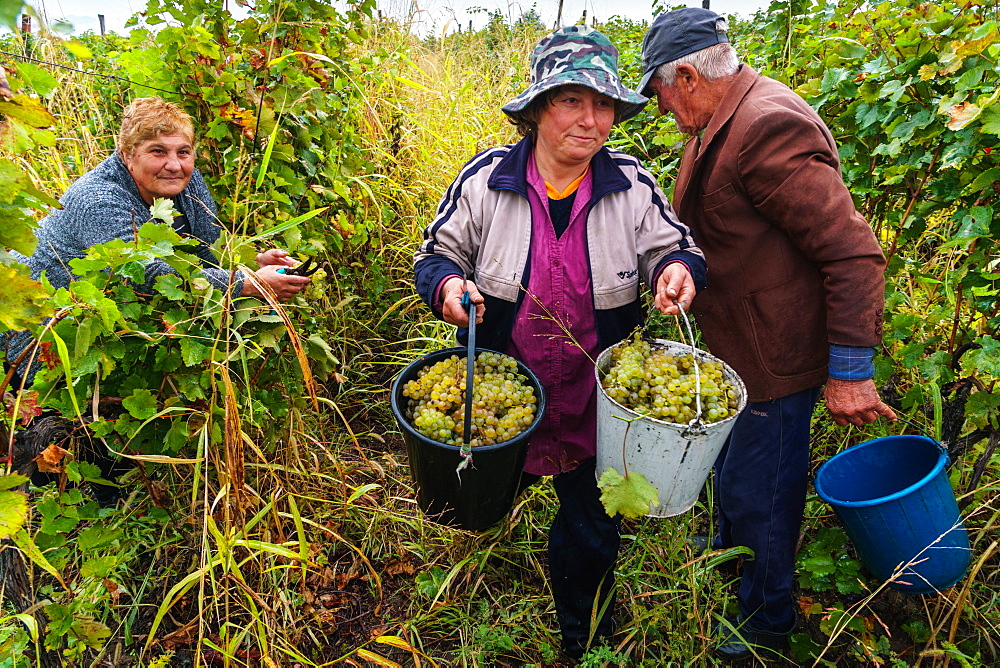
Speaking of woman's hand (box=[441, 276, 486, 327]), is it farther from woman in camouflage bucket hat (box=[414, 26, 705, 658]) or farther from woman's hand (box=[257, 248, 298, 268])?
woman's hand (box=[257, 248, 298, 268])

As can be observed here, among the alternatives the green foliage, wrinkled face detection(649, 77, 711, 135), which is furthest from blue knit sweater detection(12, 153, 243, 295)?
the green foliage

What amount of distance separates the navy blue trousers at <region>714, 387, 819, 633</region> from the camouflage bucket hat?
3.45ft

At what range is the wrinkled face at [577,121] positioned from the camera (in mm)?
1694

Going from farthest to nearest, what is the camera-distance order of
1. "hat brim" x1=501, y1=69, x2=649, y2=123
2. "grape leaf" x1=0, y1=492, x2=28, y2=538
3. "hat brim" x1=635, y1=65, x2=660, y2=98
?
"hat brim" x1=635, y1=65, x2=660, y2=98 → "hat brim" x1=501, y1=69, x2=649, y2=123 → "grape leaf" x1=0, y1=492, x2=28, y2=538

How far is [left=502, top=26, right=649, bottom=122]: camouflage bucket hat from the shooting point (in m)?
1.65

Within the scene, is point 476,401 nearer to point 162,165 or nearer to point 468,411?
point 468,411

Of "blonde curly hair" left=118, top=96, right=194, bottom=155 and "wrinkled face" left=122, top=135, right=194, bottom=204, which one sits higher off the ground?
"blonde curly hair" left=118, top=96, right=194, bottom=155

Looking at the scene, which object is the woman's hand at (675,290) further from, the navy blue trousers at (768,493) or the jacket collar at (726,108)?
the navy blue trousers at (768,493)

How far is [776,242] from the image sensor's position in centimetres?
177

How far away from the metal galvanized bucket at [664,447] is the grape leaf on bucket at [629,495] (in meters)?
0.04

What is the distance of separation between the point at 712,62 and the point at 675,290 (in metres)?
0.74

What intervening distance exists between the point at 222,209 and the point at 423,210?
1.53 meters

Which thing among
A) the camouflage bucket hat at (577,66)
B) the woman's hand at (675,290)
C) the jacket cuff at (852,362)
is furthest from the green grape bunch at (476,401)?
the jacket cuff at (852,362)

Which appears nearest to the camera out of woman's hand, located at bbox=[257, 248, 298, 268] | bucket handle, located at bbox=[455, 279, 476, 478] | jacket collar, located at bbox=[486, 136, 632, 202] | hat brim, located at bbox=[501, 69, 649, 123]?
bucket handle, located at bbox=[455, 279, 476, 478]
